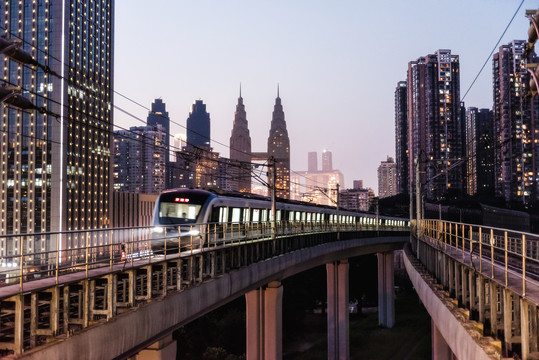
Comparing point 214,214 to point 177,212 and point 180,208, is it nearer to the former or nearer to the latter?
point 180,208

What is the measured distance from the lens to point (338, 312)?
149 ft

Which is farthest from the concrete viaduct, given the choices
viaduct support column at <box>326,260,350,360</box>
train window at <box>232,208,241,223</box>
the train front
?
the train front

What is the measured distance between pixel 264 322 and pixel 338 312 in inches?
644

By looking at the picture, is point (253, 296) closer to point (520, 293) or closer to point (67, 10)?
point (520, 293)

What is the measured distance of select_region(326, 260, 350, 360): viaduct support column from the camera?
4366cm

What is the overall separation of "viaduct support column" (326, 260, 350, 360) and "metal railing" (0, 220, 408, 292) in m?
3.74

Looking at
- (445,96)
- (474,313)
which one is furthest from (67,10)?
(474,313)

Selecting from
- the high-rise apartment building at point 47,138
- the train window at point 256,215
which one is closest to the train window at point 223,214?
the train window at point 256,215

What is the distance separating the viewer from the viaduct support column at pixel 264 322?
30.0m

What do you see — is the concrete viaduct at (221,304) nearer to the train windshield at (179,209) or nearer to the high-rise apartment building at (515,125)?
the train windshield at (179,209)

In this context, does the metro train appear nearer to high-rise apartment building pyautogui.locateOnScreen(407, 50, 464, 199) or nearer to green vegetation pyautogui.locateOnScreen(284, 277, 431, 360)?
green vegetation pyautogui.locateOnScreen(284, 277, 431, 360)

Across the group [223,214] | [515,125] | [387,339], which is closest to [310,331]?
[387,339]

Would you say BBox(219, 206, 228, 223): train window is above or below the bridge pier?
above

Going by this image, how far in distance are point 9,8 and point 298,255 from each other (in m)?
118
